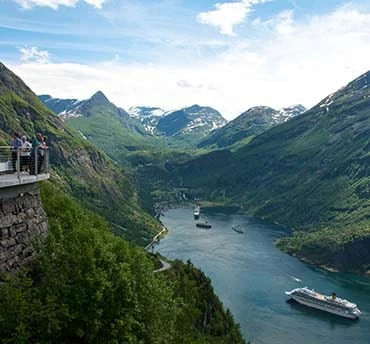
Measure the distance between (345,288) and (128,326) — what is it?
16037 centimetres

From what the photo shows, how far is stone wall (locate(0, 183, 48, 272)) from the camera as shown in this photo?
24.3m

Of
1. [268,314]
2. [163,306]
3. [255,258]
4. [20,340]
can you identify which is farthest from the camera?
[255,258]

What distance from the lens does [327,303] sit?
146m

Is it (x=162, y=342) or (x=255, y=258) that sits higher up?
(x=162, y=342)

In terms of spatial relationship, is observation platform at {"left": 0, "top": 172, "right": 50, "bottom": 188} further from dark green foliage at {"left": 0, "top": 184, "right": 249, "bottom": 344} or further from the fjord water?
the fjord water

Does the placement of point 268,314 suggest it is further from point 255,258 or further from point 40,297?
point 40,297

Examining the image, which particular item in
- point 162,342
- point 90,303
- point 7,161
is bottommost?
point 162,342

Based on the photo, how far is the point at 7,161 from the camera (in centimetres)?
2698

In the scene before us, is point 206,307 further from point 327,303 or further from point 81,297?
point 81,297

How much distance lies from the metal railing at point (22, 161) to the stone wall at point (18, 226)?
34.4 inches

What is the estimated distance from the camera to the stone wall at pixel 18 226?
2430 centimetres

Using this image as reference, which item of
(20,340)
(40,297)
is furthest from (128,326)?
(20,340)

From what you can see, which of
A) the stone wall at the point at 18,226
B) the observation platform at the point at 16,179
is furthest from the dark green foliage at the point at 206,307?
the observation platform at the point at 16,179

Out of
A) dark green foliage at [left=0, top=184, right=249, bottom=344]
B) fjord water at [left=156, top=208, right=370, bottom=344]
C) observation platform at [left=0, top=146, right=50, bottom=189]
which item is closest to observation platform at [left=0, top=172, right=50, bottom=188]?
observation platform at [left=0, top=146, right=50, bottom=189]
